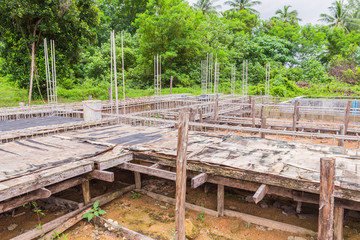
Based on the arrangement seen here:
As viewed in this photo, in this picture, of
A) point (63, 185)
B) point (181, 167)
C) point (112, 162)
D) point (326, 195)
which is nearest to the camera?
point (326, 195)

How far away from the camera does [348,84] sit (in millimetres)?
26516

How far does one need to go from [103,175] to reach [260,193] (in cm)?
309

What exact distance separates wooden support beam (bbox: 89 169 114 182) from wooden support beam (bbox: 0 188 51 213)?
1.02 m

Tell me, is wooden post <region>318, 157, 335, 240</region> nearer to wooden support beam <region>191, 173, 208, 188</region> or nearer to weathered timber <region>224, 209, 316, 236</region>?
weathered timber <region>224, 209, 316, 236</region>

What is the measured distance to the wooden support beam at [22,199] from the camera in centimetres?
463

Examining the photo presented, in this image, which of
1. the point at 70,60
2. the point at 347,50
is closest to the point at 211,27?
the point at 347,50

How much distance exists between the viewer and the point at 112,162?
589cm

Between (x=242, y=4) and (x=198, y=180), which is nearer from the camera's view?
(x=198, y=180)

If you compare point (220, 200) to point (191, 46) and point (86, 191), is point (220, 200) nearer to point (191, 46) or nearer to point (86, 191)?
point (86, 191)

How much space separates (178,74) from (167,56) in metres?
2.90

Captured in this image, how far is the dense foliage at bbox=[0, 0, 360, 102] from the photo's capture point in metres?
19.0

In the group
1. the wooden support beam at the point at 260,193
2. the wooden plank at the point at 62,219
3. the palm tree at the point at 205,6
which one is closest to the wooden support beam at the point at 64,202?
the wooden plank at the point at 62,219

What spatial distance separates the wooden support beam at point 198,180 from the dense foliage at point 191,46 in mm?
16281

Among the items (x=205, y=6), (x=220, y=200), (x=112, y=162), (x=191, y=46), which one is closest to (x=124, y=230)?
(x=112, y=162)
